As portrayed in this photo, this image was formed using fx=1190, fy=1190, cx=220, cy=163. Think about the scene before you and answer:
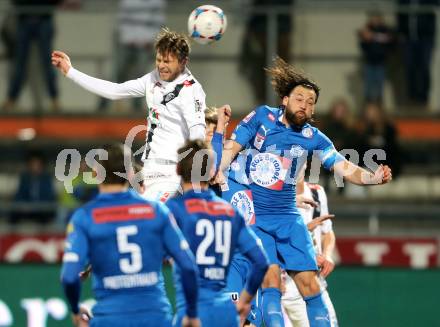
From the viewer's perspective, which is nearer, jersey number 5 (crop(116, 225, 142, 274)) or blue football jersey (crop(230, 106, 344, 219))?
jersey number 5 (crop(116, 225, 142, 274))

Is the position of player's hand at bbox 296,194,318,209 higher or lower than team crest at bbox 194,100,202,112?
lower

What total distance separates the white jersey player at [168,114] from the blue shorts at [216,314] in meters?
1.82

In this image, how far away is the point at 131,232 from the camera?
774 centimetres

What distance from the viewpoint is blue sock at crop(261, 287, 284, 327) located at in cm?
1045

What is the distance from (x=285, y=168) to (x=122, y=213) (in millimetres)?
3130

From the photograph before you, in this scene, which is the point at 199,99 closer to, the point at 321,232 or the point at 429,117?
the point at 321,232

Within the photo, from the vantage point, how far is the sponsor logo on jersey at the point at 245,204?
35.4ft

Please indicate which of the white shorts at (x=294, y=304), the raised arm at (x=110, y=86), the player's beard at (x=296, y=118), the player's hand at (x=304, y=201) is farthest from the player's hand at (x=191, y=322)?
the white shorts at (x=294, y=304)

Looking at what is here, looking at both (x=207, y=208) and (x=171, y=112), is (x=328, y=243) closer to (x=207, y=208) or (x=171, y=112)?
(x=171, y=112)

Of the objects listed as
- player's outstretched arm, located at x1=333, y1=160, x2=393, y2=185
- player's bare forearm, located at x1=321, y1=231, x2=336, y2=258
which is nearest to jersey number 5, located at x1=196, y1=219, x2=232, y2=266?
player's outstretched arm, located at x1=333, y1=160, x2=393, y2=185

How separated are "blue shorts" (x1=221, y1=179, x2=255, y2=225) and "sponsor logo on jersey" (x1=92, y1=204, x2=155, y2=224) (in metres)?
2.96

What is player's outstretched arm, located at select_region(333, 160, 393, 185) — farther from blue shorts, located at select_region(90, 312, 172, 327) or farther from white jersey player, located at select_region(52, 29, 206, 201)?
blue shorts, located at select_region(90, 312, 172, 327)

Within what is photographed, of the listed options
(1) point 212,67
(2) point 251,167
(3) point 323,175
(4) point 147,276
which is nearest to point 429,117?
(3) point 323,175

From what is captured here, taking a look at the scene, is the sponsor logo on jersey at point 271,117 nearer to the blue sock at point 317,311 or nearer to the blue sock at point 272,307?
the blue sock at point 272,307
